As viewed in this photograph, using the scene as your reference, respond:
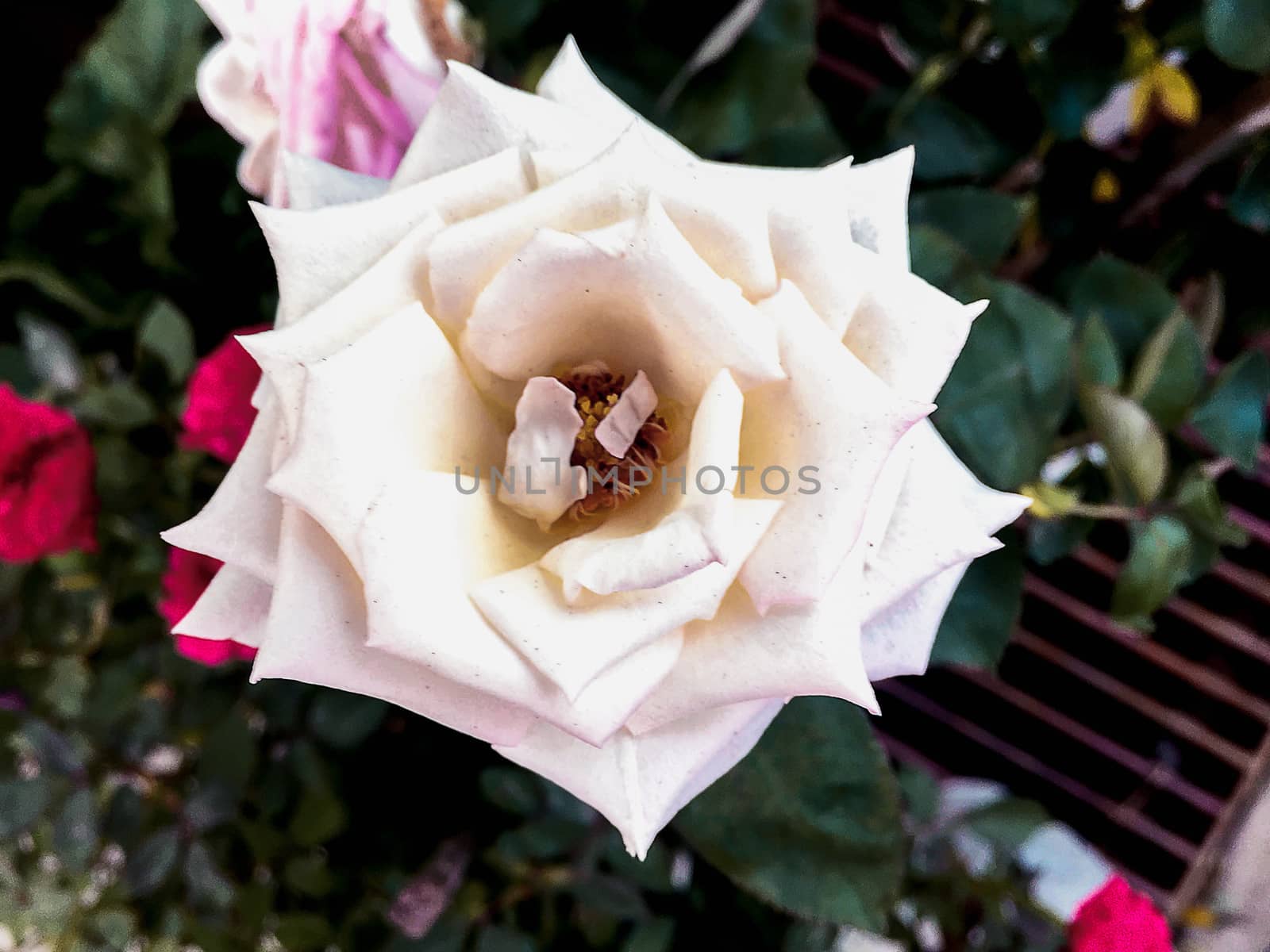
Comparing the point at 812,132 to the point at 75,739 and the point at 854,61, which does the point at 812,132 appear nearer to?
the point at 854,61

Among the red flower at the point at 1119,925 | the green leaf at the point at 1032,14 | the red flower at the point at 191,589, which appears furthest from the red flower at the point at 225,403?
the red flower at the point at 1119,925

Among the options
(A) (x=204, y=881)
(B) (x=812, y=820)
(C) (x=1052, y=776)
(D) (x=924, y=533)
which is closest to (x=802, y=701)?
(B) (x=812, y=820)

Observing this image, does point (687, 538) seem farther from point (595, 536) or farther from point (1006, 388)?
point (1006, 388)

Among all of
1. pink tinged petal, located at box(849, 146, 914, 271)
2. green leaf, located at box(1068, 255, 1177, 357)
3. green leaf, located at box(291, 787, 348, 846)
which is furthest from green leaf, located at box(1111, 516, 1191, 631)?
green leaf, located at box(291, 787, 348, 846)

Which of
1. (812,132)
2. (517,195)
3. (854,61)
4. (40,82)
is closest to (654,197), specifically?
(517,195)

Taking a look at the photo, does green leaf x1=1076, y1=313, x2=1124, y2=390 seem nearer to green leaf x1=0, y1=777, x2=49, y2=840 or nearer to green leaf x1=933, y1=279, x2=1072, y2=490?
green leaf x1=933, y1=279, x2=1072, y2=490
